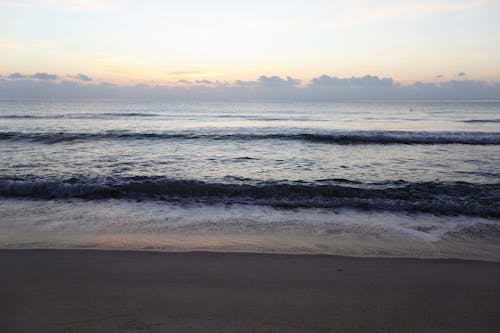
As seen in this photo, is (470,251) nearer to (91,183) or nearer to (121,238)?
(121,238)

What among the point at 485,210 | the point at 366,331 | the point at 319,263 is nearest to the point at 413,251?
the point at 319,263

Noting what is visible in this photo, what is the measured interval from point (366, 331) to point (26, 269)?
153 inches

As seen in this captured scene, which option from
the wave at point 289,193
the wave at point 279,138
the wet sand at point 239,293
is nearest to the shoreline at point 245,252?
the wet sand at point 239,293

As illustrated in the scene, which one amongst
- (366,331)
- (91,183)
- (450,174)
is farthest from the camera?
(450,174)

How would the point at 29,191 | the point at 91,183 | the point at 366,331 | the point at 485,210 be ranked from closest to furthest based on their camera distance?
1. the point at 366,331
2. the point at 485,210
3. the point at 29,191
4. the point at 91,183

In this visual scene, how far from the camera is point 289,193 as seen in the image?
8734 millimetres

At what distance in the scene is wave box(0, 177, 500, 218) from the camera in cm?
760

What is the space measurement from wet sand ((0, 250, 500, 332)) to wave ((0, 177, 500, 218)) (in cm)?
322

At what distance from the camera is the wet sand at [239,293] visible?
2.96 m

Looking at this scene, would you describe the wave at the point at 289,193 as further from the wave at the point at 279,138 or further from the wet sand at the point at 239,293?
the wave at the point at 279,138

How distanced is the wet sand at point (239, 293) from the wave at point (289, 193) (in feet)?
10.6

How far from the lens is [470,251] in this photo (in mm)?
5000

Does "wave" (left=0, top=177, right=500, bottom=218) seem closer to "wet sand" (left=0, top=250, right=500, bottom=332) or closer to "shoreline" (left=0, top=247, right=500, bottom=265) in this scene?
"shoreline" (left=0, top=247, right=500, bottom=265)

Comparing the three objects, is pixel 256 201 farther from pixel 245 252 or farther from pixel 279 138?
pixel 279 138
